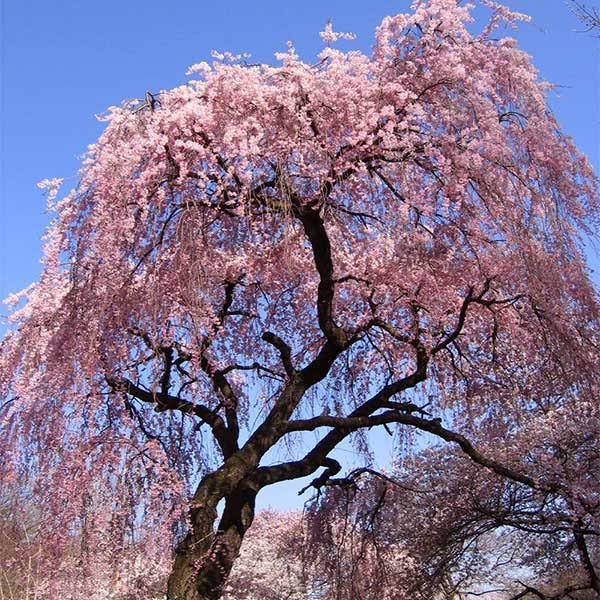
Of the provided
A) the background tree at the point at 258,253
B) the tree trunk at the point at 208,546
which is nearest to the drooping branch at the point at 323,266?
the background tree at the point at 258,253

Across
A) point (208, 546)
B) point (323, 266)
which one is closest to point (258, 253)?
point (323, 266)

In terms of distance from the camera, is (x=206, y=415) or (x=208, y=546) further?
(x=206, y=415)

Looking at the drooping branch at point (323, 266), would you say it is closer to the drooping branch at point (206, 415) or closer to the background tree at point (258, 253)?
the background tree at point (258, 253)

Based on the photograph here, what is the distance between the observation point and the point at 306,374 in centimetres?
711

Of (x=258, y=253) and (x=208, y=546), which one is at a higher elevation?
(x=258, y=253)


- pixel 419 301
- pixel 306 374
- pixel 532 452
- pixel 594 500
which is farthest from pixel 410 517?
pixel 419 301

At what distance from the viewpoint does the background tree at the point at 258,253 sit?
5.53 metres

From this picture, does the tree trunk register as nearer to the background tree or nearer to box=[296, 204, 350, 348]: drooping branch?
the background tree

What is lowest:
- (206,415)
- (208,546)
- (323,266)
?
(208,546)

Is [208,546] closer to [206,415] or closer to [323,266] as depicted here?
[206,415]

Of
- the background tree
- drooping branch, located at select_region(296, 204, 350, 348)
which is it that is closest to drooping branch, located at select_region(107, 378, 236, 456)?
the background tree

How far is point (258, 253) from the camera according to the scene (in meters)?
6.95

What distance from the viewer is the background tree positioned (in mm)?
5527

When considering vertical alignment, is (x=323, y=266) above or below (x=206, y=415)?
above
